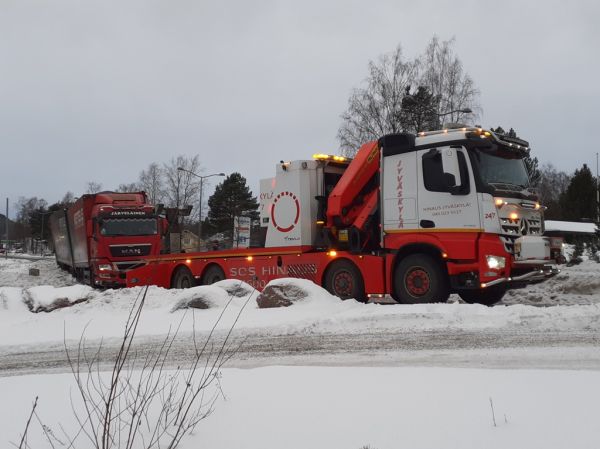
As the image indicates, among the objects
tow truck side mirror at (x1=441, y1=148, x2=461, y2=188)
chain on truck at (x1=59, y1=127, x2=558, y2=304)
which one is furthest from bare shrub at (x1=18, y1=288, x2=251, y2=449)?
tow truck side mirror at (x1=441, y1=148, x2=461, y2=188)

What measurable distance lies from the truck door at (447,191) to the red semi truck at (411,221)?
17 millimetres

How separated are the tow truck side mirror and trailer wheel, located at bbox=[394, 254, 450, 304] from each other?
1.39m

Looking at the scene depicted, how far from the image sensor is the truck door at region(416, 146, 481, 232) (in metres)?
9.55

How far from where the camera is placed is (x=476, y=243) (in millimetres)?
9414

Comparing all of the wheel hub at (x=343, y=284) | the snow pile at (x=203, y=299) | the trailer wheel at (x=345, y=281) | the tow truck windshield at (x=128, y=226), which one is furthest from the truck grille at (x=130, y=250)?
the wheel hub at (x=343, y=284)

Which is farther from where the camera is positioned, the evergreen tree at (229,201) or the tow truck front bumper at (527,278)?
the evergreen tree at (229,201)

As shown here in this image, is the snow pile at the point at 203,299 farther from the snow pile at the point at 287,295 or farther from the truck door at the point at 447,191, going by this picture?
the truck door at the point at 447,191

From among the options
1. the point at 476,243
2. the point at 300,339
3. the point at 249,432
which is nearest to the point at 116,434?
the point at 249,432

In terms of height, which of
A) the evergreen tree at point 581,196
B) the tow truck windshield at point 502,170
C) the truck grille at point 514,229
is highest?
the evergreen tree at point 581,196

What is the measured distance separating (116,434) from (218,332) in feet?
13.7

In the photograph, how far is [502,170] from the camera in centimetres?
1000

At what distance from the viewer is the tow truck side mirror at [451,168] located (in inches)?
379

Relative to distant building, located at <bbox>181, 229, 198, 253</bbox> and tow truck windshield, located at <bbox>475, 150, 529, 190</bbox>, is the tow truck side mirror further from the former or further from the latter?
distant building, located at <bbox>181, 229, 198, 253</bbox>

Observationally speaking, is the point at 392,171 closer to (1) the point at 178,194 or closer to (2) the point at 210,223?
(2) the point at 210,223
